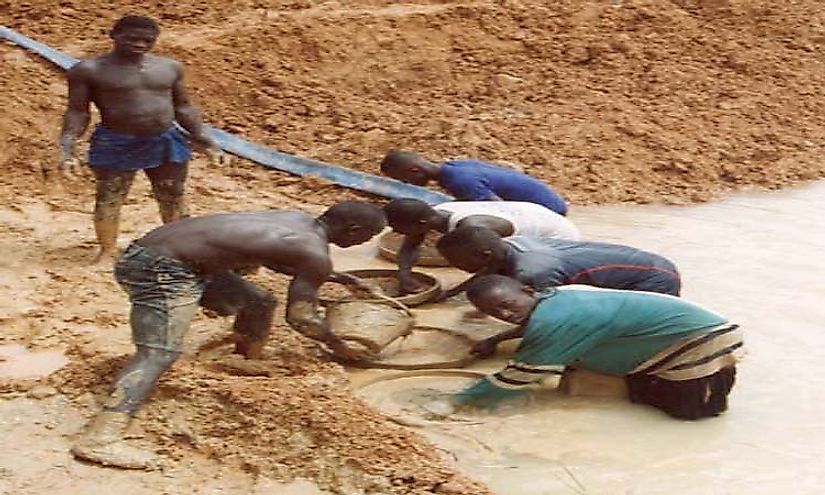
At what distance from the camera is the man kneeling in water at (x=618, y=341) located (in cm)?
532

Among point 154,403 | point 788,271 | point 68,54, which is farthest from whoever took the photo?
point 68,54

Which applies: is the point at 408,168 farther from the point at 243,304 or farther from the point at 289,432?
the point at 289,432

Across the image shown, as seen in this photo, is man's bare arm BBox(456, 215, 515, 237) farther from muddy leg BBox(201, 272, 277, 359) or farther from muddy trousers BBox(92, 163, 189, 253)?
muddy trousers BBox(92, 163, 189, 253)

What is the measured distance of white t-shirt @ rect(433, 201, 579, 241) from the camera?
680 centimetres

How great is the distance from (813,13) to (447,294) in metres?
7.50

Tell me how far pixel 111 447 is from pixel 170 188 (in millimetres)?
2846

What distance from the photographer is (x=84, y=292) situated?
268 inches

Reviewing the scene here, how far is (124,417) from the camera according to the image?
487cm

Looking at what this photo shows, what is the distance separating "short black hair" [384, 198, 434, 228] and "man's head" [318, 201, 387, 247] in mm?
1260

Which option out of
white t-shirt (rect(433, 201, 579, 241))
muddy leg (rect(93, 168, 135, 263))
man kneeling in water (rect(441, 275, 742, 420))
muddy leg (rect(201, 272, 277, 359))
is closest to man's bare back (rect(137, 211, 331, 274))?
muddy leg (rect(201, 272, 277, 359))

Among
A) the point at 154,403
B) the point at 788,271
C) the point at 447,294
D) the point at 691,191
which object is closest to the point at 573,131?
the point at 691,191

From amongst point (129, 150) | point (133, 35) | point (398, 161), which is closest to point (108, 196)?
point (129, 150)

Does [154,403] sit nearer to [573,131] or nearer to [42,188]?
[42,188]

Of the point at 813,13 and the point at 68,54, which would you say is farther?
the point at 813,13
